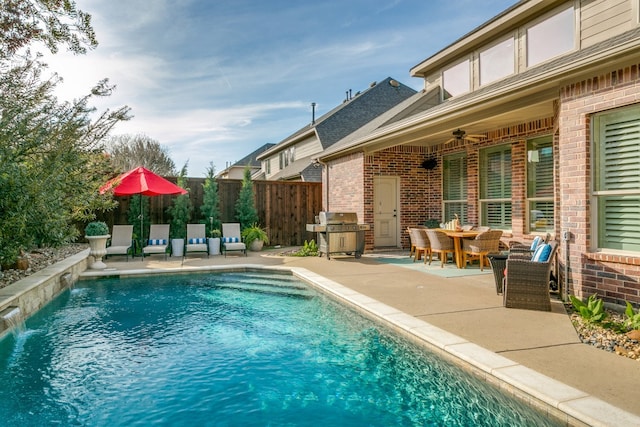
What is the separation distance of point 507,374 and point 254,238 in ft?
29.9

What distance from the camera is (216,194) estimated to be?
37.8 ft

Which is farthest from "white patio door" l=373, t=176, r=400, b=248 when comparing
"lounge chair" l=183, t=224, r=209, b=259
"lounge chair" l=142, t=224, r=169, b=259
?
"lounge chair" l=142, t=224, r=169, b=259

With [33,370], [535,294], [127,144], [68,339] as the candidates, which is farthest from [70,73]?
[127,144]

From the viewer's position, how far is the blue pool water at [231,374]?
2.74 m

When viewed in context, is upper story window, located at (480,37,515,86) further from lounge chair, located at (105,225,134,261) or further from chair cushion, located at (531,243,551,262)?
lounge chair, located at (105,225,134,261)

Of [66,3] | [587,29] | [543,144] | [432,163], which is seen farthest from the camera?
[432,163]

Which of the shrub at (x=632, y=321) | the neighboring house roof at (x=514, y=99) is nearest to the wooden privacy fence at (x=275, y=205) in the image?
the neighboring house roof at (x=514, y=99)

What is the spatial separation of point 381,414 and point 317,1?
934 centimetres

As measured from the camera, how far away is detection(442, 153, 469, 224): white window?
9.91 meters

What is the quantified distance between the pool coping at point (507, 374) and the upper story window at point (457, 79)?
264 inches

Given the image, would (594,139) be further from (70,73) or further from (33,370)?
(70,73)

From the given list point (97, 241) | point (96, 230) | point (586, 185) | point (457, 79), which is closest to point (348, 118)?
point (457, 79)

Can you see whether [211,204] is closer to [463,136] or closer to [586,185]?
[463,136]

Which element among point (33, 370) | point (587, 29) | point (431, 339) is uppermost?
point (587, 29)
